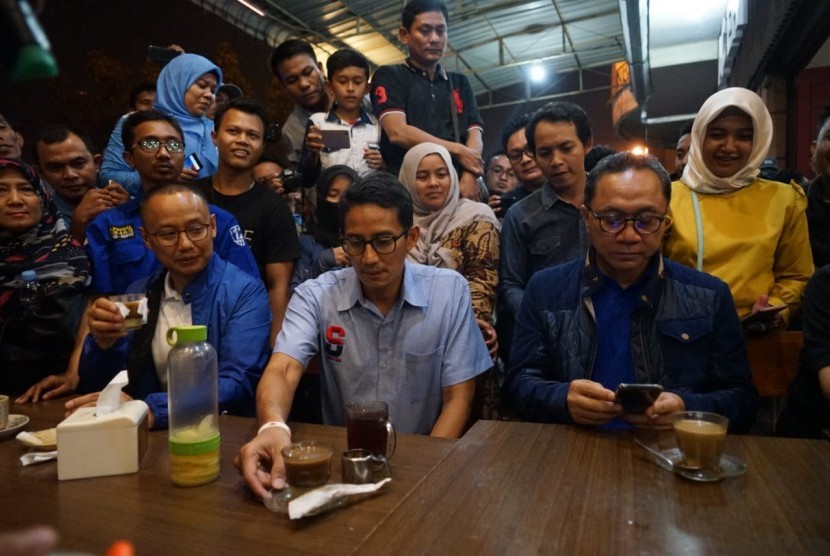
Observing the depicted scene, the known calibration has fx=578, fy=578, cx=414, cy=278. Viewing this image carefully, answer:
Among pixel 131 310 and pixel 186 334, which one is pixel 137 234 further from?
pixel 186 334

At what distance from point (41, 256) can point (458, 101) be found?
7.37ft

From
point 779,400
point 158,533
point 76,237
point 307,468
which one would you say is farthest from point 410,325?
point 76,237

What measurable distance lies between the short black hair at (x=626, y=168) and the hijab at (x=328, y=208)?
1525mm

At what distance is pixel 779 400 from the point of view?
225 cm

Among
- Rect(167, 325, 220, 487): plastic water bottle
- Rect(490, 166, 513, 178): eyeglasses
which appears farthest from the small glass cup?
Rect(490, 166, 513, 178): eyeglasses

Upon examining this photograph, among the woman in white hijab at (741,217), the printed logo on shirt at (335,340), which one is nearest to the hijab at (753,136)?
the woman in white hijab at (741,217)

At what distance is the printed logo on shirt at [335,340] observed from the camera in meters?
1.90

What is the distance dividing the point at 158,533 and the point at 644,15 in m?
6.26

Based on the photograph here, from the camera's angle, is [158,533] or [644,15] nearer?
[158,533]

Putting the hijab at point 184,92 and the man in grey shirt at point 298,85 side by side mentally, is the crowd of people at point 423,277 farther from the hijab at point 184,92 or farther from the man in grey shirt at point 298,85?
the man in grey shirt at point 298,85

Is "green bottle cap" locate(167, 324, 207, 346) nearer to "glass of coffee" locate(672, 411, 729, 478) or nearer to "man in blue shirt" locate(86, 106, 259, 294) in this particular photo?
"glass of coffee" locate(672, 411, 729, 478)

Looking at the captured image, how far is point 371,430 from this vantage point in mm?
1308

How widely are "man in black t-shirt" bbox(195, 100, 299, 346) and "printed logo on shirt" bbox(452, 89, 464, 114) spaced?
1.14m

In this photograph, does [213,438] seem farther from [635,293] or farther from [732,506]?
[635,293]
